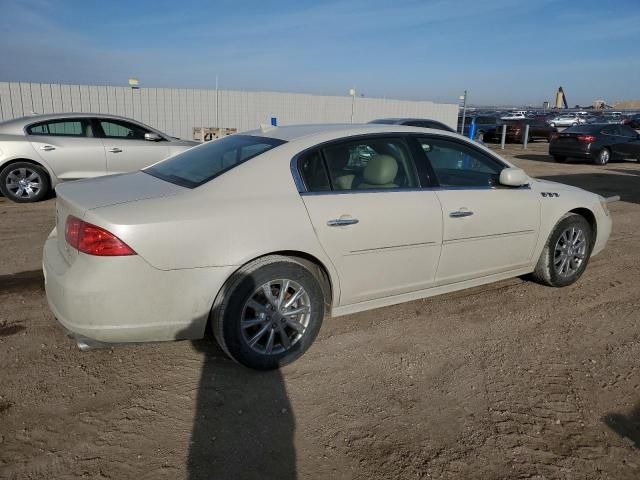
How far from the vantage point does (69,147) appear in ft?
28.1

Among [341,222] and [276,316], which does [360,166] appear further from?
[276,316]

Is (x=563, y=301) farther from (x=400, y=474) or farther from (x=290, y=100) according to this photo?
(x=290, y=100)

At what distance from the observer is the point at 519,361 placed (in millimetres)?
3562

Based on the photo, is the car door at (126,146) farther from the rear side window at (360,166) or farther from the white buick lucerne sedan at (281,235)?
the rear side window at (360,166)

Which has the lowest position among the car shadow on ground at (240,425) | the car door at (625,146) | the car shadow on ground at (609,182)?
the car shadow on ground at (240,425)

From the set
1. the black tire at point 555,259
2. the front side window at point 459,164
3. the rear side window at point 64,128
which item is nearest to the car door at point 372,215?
the front side window at point 459,164

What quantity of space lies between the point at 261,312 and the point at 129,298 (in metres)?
0.78

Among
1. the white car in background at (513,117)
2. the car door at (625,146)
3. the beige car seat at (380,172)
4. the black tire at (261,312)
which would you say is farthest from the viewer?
the white car in background at (513,117)

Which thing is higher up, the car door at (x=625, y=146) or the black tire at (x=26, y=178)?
the car door at (x=625, y=146)

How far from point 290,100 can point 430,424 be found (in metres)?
16.1

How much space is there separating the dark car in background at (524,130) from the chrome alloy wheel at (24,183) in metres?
23.2

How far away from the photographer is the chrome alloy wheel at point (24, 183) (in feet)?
27.7

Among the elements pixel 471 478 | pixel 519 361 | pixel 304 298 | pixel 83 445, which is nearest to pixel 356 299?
pixel 304 298

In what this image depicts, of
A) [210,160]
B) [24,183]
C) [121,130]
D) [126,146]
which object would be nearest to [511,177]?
[210,160]
